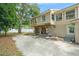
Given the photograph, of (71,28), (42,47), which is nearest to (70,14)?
(71,28)

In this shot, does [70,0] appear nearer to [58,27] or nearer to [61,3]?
[61,3]

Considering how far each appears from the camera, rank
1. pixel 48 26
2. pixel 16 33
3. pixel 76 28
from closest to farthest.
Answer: pixel 16 33
pixel 76 28
pixel 48 26

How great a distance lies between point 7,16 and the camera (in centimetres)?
628

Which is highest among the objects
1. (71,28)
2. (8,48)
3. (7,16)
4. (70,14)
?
(70,14)

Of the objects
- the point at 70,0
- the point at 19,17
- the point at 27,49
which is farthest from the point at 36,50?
the point at 70,0

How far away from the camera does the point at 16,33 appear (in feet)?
17.2

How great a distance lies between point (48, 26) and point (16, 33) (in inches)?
102

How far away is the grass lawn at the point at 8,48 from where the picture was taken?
4.71 m

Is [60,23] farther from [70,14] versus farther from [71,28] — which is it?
[71,28]

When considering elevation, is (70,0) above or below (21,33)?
above

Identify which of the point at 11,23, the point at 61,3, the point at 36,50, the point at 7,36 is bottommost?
the point at 36,50

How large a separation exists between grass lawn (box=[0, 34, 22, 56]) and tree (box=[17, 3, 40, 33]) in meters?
0.54

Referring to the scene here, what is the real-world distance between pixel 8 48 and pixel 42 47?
0.96 metres

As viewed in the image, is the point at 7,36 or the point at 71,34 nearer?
the point at 7,36
